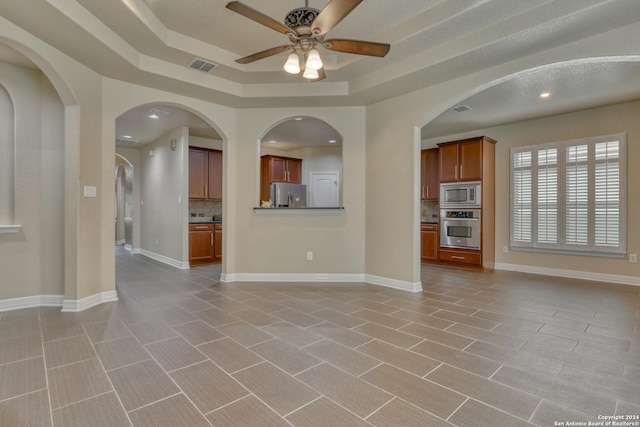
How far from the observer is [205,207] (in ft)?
23.2

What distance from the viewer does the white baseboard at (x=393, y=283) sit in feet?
13.3

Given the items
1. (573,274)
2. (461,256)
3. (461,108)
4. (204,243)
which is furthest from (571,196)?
(204,243)

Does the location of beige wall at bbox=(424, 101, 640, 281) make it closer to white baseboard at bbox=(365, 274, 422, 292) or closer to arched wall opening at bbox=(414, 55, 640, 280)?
arched wall opening at bbox=(414, 55, 640, 280)

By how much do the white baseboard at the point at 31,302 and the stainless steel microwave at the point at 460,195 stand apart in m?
5.93

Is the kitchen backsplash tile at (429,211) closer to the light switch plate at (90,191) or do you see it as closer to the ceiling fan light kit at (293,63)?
the ceiling fan light kit at (293,63)

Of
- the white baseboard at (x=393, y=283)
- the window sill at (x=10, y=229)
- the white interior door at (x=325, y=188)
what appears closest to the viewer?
the window sill at (x=10, y=229)

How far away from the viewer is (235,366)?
2064mm

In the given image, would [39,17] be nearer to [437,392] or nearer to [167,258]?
[437,392]

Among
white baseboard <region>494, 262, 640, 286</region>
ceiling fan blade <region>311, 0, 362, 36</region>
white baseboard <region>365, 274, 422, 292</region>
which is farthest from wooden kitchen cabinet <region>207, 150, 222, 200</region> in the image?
white baseboard <region>494, 262, 640, 286</region>

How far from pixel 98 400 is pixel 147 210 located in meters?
6.33

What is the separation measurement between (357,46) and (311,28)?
17.5 inches

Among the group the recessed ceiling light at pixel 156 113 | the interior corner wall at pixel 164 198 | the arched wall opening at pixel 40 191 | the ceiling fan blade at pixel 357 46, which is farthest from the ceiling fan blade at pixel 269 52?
the interior corner wall at pixel 164 198

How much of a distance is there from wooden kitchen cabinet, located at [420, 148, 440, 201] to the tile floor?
123 inches

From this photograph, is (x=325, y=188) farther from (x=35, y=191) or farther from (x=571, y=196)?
(x=35, y=191)
